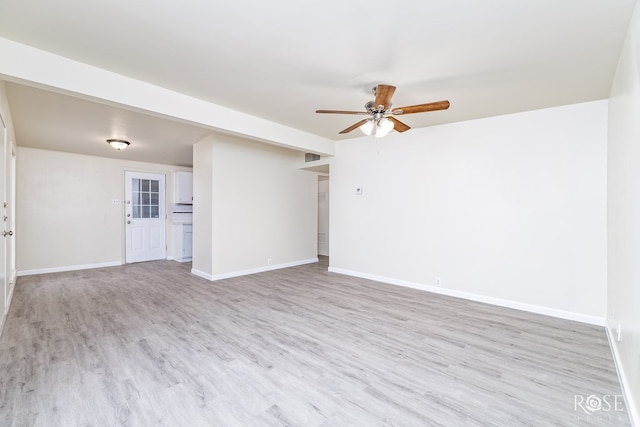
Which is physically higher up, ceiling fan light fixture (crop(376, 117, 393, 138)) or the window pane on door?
ceiling fan light fixture (crop(376, 117, 393, 138))

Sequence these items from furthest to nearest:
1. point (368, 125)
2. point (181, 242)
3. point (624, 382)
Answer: point (181, 242) < point (368, 125) < point (624, 382)

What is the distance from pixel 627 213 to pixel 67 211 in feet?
26.9

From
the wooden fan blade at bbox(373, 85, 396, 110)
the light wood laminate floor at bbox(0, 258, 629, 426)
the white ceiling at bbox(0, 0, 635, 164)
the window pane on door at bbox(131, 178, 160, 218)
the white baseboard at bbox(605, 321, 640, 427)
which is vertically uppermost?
the white ceiling at bbox(0, 0, 635, 164)

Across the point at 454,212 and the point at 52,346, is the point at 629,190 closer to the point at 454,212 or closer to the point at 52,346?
the point at 454,212

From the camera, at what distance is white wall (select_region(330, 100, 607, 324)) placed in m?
3.26

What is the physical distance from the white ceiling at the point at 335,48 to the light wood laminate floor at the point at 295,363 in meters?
2.45

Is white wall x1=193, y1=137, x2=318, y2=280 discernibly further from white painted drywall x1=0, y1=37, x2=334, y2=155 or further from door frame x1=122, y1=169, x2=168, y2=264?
door frame x1=122, y1=169, x2=168, y2=264

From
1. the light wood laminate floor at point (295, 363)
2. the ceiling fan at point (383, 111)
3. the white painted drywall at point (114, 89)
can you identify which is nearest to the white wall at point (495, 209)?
the light wood laminate floor at point (295, 363)

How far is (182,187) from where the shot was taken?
7.23 meters

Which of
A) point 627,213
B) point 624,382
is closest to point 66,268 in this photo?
point 624,382

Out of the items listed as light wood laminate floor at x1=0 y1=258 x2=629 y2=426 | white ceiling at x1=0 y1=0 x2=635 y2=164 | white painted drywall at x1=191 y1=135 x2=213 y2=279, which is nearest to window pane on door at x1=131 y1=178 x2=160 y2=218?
white painted drywall at x1=191 y1=135 x2=213 y2=279

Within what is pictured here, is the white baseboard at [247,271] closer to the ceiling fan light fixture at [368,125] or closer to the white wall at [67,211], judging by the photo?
the white wall at [67,211]

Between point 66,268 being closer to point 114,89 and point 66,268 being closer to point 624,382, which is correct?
point 114,89

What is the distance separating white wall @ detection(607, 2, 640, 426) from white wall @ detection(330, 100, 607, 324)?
0.58 meters
